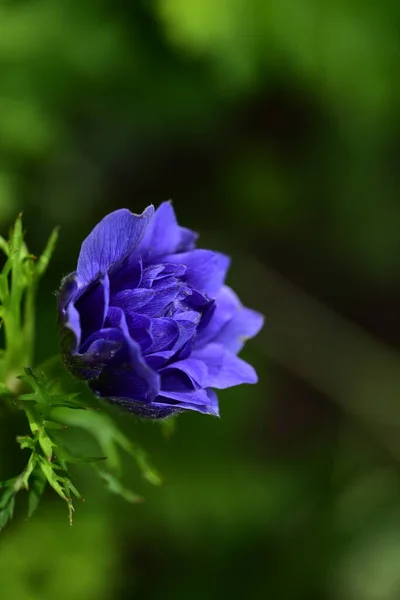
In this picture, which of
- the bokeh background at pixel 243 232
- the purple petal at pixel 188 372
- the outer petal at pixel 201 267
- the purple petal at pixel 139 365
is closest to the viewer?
the purple petal at pixel 139 365

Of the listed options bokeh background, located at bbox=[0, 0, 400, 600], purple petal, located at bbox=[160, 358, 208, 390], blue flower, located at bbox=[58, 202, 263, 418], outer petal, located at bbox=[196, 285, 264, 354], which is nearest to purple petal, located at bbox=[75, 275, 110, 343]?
blue flower, located at bbox=[58, 202, 263, 418]

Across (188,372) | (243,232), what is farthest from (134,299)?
(243,232)

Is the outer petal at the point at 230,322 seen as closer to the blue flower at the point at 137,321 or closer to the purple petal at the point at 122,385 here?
the blue flower at the point at 137,321

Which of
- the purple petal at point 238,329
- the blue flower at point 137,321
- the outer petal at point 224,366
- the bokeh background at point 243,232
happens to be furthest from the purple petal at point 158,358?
the bokeh background at point 243,232

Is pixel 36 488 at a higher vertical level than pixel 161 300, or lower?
lower

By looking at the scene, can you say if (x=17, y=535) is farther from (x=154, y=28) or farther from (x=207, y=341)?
(x=154, y=28)

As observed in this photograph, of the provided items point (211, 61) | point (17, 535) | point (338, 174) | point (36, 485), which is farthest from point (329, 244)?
point (36, 485)

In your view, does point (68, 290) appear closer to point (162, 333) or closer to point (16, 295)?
point (162, 333)
